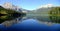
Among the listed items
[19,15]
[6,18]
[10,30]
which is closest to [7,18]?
[6,18]

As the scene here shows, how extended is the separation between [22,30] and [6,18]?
5.29m

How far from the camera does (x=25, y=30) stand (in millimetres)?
5398

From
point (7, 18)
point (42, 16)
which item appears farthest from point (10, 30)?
point (42, 16)

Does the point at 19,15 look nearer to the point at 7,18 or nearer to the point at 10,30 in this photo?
the point at 7,18

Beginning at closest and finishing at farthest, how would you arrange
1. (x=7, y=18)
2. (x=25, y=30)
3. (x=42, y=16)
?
(x=25, y=30) → (x=7, y=18) → (x=42, y=16)

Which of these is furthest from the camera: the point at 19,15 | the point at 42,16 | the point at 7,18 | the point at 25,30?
the point at 19,15

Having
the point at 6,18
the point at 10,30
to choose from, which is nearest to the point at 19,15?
the point at 6,18

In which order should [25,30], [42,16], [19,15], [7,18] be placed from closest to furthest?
[25,30] < [7,18] < [42,16] < [19,15]

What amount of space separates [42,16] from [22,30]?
5.86 meters

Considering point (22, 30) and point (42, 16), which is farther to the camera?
point (42, 16)

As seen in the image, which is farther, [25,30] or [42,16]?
[42,16]

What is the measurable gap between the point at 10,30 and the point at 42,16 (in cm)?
591

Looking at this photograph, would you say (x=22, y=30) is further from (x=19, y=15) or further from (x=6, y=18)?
(x=19, y=15)

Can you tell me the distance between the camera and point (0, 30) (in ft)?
17.8
